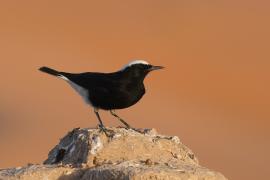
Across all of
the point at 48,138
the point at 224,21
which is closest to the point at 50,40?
the point at 224,21

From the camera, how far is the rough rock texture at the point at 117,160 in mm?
5375

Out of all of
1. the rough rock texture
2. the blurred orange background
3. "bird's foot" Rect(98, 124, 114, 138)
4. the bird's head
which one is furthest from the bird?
the blurred orange background

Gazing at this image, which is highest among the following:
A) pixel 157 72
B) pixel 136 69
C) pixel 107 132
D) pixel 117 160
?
pixel 157 72

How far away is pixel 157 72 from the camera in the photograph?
27.5 metres

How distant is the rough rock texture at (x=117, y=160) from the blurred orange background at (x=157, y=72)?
10.3 metres

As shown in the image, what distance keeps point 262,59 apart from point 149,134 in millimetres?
23111

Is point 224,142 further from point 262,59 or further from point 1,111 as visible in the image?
point 262,59

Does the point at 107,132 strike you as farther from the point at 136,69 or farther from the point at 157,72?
the point at 157,72

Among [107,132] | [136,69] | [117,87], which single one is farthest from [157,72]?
[107,132]

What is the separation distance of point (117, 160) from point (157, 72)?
21680 millimetres

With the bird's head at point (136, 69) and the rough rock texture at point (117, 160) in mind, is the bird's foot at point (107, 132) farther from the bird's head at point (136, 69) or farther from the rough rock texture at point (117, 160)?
the bird's head at point (136, 69)

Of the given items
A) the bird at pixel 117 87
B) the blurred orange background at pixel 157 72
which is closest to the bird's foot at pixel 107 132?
the bird at pixel 117 87

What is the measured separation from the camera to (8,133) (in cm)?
1903

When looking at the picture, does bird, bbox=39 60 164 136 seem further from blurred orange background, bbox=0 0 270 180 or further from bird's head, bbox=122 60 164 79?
blurred orange background, bbox=0 0 270 180
